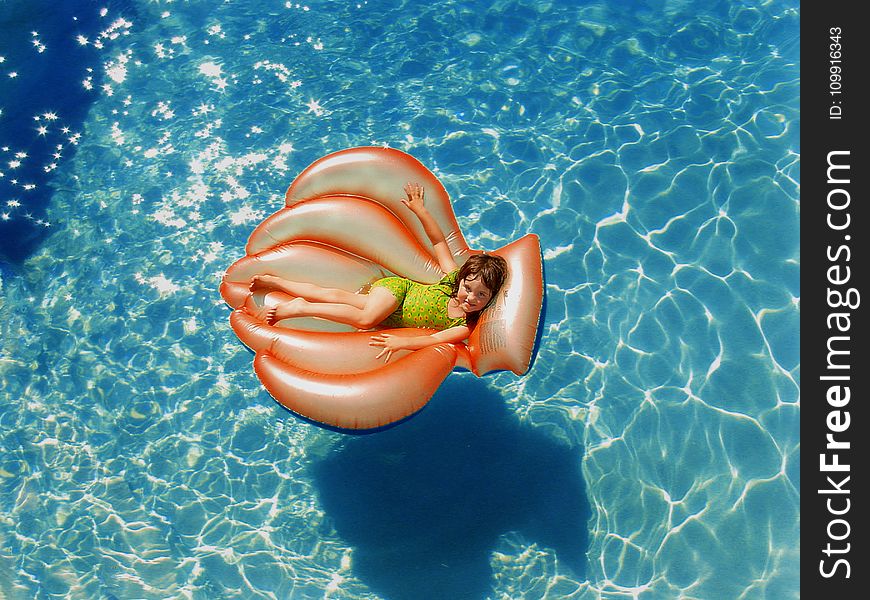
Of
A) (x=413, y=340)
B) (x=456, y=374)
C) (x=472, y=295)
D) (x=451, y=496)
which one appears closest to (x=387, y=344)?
(x=413, y=340)

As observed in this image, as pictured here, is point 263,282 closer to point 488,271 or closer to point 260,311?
point 260,311

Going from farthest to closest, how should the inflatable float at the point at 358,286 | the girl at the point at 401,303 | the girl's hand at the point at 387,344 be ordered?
the girl at the point at 401,303 → the girl's hand at the point at 387,344 → the inflatable float at the point at 358,286

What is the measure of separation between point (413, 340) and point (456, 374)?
3.76ft

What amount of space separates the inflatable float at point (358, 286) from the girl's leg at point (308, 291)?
7 centimetres

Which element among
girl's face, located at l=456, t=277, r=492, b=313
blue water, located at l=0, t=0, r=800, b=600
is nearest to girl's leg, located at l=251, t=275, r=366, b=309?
girl's face, located at l=456, t=277, r=492, b=313

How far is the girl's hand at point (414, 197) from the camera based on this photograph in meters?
4.48

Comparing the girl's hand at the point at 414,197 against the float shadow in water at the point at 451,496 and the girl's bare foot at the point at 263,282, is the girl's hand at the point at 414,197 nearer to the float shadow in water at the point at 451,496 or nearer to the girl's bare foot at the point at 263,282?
the girl's bare foot at the point at 263,282

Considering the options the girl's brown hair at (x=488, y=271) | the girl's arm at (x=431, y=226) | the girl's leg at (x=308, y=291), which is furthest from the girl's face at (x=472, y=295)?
the girl's leg at (x=308, y=291)

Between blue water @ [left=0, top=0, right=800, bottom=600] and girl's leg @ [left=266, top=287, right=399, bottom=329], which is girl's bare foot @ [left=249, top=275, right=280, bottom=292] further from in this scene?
blue water @ [left=0, top=0, right=800, bottom=600]

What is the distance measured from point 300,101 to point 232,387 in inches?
112

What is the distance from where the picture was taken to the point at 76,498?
4801 millimetres

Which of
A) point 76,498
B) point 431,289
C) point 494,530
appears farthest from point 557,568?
point 76,498

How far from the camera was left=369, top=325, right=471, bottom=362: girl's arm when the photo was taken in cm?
405

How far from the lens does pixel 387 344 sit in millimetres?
4039
